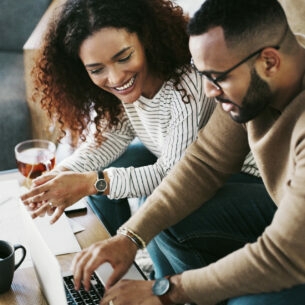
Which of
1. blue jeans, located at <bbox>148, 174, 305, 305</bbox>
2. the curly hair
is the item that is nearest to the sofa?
the curly hair

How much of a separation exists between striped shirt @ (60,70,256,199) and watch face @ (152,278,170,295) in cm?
45

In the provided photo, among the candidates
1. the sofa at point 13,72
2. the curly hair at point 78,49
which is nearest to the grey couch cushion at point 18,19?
the sofa at point 13,72

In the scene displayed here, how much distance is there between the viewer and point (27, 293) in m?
1.10

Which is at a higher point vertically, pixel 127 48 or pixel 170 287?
pixel 127 48

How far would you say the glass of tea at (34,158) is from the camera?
1510 millimetres

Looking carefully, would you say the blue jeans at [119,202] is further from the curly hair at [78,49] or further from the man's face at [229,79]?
the man's face at [229,79]

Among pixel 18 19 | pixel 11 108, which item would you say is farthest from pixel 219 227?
pixel 18 19

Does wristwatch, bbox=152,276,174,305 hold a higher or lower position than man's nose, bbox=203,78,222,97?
lower

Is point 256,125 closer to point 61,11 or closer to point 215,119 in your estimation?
point 215,119

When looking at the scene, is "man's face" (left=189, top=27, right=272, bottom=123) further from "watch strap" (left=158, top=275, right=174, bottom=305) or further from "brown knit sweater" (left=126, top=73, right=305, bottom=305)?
"watch strap" (left=158, top=275, right=174, bottom=305)

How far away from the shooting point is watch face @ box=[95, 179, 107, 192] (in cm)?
145

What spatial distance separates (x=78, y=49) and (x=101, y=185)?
0.39 metres

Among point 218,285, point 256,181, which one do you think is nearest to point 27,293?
point 218,285

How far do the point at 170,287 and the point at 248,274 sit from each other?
171 mm
